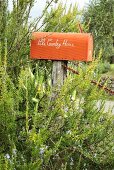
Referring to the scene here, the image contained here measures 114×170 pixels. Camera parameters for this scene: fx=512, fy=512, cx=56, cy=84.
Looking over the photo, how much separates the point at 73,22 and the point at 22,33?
1.21 m

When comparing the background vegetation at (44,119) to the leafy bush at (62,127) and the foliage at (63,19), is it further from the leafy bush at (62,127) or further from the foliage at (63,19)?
the foliage at (63,19)

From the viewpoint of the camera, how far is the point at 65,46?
470 centimetres

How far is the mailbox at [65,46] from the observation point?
184 inches

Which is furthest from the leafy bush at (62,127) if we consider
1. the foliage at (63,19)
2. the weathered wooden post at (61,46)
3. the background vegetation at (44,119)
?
the foliage at (63,19)

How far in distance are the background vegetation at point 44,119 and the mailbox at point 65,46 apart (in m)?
0.21

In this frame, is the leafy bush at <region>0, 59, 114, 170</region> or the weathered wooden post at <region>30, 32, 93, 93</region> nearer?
the leafy bush at <region>0, 59, 114, 170</region>

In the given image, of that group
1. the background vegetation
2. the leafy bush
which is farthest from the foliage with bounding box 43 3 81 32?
the leafy bush

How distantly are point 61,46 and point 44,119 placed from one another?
35.5 inches

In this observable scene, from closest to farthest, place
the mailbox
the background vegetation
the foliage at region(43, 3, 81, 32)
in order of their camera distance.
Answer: the background vegetation, the mailbox, the foliage at region(43, 3, 81, 32)

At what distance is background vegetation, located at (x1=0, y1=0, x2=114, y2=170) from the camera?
3783mm

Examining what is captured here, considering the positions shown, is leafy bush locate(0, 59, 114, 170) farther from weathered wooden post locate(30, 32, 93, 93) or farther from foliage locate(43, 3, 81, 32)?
foliage locate(43, 3, 81, 32)

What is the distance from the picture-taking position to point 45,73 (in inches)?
213

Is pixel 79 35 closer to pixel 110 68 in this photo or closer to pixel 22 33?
pixel 22 33

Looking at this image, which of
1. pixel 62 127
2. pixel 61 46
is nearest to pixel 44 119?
pixel 62 127
